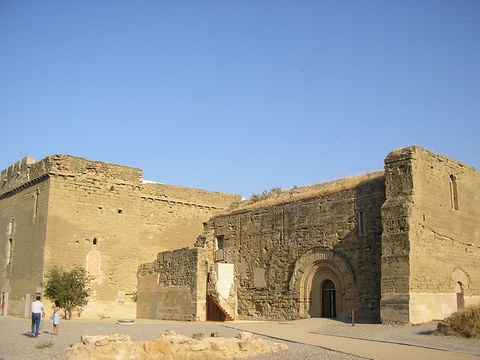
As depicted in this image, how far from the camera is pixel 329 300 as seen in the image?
68.6ft

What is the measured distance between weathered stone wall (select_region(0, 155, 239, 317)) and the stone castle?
0.05m

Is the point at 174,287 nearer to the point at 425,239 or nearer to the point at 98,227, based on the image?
the point at 98,227

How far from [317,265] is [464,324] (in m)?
7.76

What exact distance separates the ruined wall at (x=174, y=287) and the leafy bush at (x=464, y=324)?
38.5ft

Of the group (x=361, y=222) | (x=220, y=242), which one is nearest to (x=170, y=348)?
(x=361, y=222)

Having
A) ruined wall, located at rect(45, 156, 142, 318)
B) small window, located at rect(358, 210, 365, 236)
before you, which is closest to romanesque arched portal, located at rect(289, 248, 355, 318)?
small window, located at rect(358, 210, 365, 236)

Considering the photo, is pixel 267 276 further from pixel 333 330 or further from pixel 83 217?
pixel 83 217

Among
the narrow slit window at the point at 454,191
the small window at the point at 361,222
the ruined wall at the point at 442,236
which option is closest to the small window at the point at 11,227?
the small window at the point at 361,222

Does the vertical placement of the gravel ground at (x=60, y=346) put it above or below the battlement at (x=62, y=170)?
below

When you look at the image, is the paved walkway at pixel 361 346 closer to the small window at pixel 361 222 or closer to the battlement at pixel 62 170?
the small window at pixel 361 222

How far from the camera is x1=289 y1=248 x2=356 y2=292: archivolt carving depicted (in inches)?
777

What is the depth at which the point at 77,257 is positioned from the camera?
2512 cm

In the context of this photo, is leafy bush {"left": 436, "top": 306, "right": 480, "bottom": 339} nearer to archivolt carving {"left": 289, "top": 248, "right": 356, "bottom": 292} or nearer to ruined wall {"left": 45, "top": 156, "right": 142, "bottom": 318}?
archivolt carving {"left": 289, "top": 248, "right": 356, "bottom": 292}

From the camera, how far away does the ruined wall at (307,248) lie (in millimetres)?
19375
